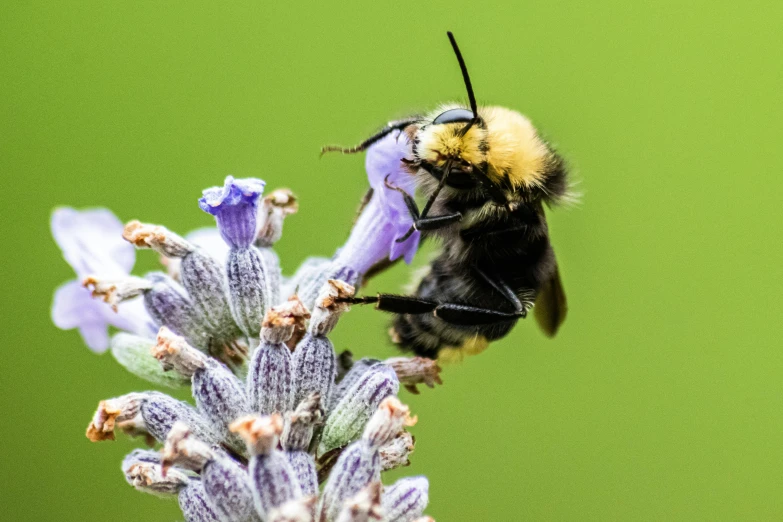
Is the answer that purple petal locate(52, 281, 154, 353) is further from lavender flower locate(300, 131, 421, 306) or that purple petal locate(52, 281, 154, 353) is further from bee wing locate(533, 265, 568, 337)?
bee wing locate(533, 265, 568, 337)

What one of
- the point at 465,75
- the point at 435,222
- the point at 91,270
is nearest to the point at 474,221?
the point at 435,222

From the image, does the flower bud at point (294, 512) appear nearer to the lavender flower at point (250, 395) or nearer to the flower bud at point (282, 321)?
the lavender flower at point (250, 395)

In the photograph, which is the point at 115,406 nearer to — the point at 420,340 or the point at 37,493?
the point at 420,340

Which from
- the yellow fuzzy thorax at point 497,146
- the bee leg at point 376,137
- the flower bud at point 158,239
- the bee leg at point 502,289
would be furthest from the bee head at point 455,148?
the flower bud at point 158,239

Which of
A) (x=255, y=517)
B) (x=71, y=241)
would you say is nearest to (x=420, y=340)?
(x=255, y=517)

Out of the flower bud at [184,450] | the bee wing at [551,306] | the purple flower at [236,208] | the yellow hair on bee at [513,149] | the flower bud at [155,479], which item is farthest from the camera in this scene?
the bee wing at [551,306]

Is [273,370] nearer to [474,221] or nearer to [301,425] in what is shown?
[301,425]
